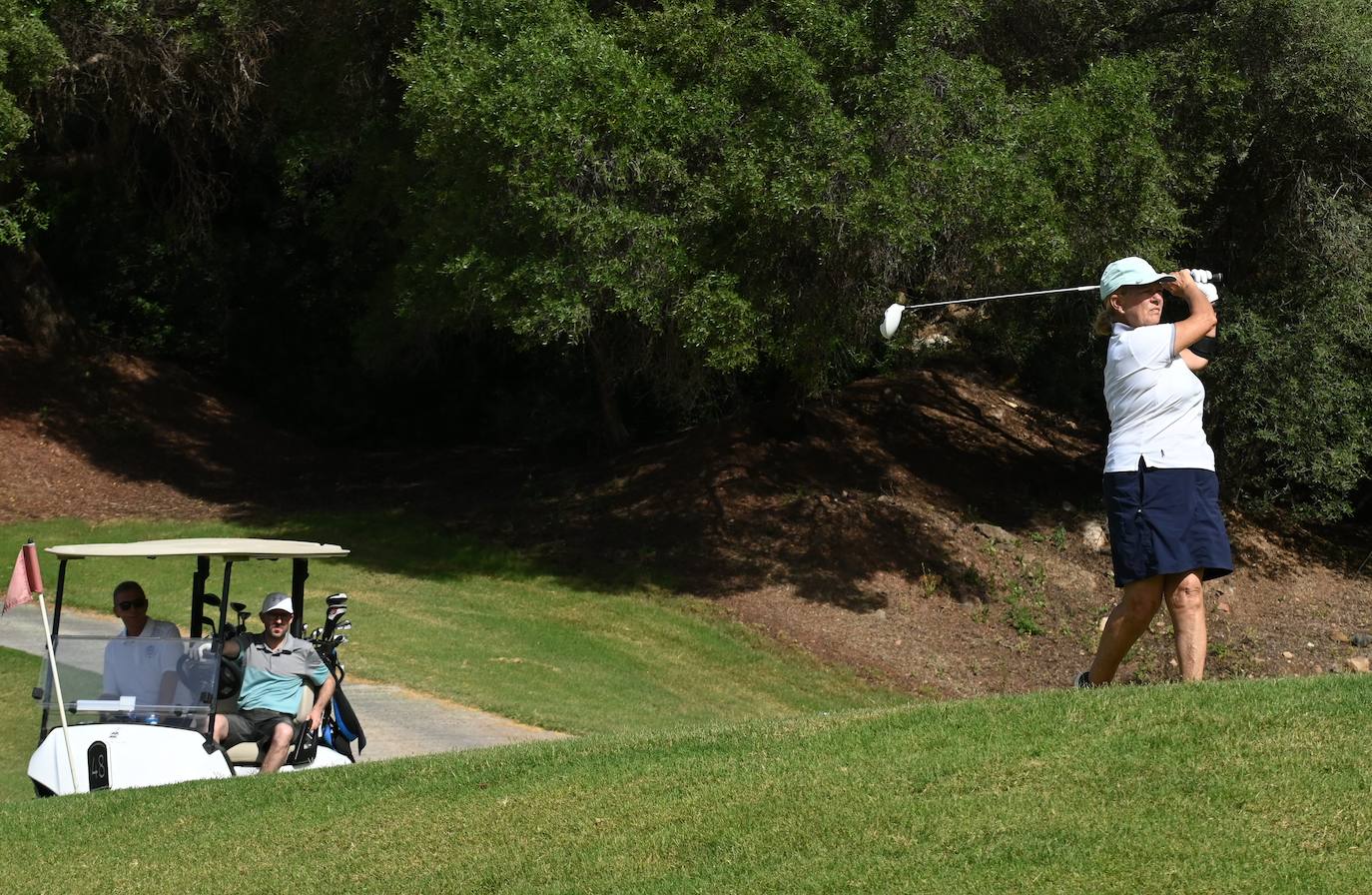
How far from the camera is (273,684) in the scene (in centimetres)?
897

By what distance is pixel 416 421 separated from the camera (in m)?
27.3

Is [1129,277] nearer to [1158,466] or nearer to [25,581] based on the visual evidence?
[1158,466]

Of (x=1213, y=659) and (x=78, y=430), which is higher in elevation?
(x=78, y=430)

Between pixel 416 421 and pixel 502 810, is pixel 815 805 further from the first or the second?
pixel 416 421

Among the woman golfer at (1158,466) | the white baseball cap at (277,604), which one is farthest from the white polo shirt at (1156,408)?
the white baseball cap at (277,604)

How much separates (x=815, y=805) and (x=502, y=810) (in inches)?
57.3

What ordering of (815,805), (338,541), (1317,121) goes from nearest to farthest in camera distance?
(815,805), (1317,121), (338,541)

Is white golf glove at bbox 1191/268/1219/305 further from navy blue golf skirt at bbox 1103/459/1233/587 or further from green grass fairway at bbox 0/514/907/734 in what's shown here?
green grass fairway at bbox 0/514/907/734

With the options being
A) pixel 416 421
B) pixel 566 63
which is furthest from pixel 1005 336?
pixel 416 421

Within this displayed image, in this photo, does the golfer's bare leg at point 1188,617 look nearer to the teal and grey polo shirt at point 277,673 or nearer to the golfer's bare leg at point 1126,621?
the golfer's bare leg at point 1126,621

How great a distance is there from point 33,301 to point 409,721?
1681cm

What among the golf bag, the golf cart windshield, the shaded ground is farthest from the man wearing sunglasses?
the shaded ground

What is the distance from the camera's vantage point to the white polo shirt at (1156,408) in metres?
6.38

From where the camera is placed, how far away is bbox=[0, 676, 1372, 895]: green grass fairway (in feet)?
15.7
